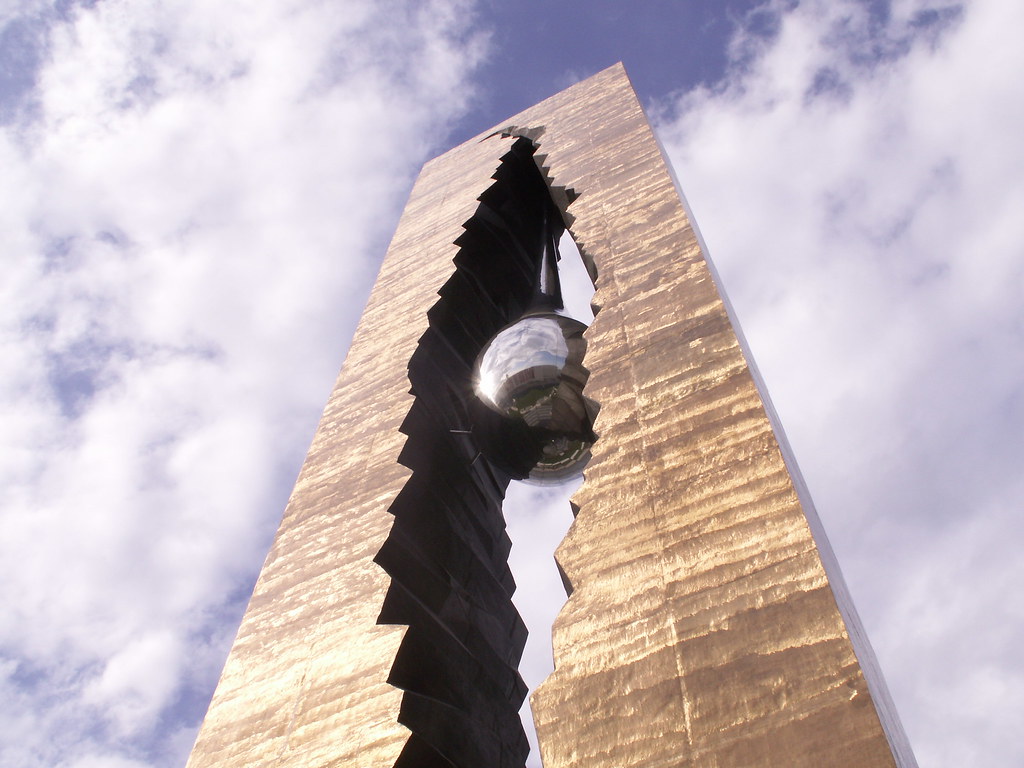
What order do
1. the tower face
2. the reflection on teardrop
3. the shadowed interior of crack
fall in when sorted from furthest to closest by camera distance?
1. the reflection on teardrop
2. the shadowed interior of crack
3. the tower face

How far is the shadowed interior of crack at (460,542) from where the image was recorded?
1385 millimetres

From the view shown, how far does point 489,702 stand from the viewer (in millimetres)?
1588

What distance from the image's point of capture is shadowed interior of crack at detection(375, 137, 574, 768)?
1.38 metres

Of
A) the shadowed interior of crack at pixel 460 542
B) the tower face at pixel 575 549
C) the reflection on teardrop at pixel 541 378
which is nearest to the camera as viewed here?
the tower face at pixel 575 549

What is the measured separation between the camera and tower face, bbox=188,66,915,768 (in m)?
0.80

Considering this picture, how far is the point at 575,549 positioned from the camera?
0.99m

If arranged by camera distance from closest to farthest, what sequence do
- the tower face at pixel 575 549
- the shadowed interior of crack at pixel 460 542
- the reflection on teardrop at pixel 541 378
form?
the tower face at pixel 575 549 < the shadowed interior of crack at pixel 460 542 < the reflection on teardrop at pixel 541 378

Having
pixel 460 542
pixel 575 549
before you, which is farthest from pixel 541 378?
pixel 575 549

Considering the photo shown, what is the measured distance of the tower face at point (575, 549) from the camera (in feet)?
2.62

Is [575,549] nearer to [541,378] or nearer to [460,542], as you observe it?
[541,378]

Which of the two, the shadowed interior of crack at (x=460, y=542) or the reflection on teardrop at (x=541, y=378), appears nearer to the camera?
the shadowed interior of crack at (x=460, y=542)

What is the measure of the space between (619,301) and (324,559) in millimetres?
673

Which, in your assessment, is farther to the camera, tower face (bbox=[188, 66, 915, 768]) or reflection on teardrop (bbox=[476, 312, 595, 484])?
reflection on teardrop (bbox=[476, 312, 595, 484])

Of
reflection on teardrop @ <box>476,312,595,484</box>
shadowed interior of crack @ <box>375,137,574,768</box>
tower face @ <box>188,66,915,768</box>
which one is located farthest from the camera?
reflection on teardrop @ <box>476,312,595,484</box>
